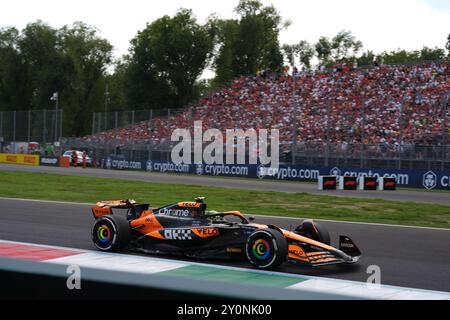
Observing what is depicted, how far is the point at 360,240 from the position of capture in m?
11.1

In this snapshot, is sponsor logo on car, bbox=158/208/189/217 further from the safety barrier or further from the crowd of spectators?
the crowd of spectators

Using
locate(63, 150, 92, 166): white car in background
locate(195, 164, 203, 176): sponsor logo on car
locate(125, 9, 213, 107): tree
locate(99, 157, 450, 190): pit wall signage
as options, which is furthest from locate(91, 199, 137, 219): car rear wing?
locate(125, 9, 213, 107): tree

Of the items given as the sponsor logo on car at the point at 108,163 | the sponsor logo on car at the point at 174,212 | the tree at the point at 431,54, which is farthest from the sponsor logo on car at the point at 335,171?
the tree at the point at 431,54

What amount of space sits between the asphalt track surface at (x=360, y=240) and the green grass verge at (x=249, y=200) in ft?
6.86

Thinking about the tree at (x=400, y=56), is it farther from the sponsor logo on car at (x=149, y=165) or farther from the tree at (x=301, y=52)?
the sponsor logo on car at (x=149, y=165)

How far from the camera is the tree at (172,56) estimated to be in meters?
62.5

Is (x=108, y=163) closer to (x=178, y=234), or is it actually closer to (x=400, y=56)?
(x=178, y=234)

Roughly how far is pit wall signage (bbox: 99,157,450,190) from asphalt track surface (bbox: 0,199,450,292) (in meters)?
14.5

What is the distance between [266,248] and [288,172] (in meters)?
24.1

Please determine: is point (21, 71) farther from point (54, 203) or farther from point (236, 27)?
point (54, 203)

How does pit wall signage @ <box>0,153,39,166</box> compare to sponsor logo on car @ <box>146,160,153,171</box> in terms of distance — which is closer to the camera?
sponsor logo on car @ <box>146,160,153,171</box>

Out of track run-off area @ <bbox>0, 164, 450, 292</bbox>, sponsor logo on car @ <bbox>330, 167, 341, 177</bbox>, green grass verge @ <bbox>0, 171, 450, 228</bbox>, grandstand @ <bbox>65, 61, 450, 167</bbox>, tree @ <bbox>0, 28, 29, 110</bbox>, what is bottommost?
track run-off area @ <bbox>0, 164, 450, 292</bbox>

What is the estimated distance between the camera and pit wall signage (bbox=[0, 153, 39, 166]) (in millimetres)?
45625
